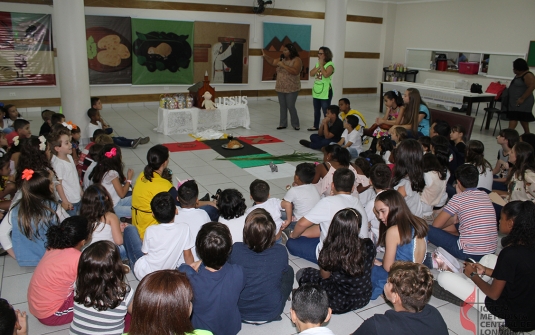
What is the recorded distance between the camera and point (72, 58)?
6.79 meters

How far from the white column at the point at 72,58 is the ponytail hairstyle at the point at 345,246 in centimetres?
556

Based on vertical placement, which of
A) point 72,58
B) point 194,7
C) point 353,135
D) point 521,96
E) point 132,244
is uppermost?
point 194,7

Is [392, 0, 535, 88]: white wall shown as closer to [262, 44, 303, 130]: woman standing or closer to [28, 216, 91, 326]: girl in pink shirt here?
[262, 44, 303, 130]: woman standing

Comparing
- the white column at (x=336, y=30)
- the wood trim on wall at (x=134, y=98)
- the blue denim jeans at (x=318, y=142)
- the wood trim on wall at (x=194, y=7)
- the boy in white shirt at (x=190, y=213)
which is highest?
the wood trim on wall at (x=194, y=7)

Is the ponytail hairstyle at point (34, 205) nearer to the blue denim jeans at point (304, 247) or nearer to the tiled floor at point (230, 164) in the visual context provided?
the tiled floor at point (230, 164)

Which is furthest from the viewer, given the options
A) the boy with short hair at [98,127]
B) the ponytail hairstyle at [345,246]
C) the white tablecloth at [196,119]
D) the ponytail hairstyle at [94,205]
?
the white tablecloth at [196,119]

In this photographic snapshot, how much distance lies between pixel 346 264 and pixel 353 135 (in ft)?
13.2

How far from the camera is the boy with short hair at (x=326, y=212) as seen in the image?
127 inches

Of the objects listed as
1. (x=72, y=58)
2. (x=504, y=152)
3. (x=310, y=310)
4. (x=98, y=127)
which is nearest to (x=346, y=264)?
(x=310, y=310)

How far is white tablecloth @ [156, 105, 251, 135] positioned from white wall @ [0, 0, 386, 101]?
2.59m

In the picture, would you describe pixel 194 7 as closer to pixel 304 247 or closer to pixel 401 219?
pixel 304 247

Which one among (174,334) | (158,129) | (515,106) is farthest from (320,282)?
(515,106)

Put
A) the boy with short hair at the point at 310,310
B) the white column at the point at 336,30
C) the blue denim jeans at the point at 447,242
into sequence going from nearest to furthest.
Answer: the boy with short hair at the point at 310,310 < the blue denim jeans at the point at 447,242 < the white column at the point at 336,30

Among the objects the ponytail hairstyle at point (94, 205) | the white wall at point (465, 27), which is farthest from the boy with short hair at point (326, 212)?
the white wall at point (465, 27)
